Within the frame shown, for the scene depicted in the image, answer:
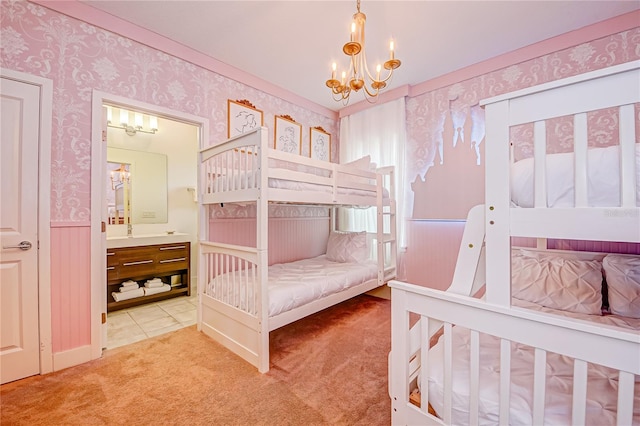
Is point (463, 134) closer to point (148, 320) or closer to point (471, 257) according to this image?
point (471, 257)

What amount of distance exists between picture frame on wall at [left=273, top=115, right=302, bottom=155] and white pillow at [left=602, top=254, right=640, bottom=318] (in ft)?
10.3

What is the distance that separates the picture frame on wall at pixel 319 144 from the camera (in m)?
3.79

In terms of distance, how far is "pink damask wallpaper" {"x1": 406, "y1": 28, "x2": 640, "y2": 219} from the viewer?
88.0 inches

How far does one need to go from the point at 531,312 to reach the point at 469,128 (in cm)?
258

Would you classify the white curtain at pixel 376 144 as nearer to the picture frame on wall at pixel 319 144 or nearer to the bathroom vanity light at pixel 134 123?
the picture frame on wall at pixel 319 144

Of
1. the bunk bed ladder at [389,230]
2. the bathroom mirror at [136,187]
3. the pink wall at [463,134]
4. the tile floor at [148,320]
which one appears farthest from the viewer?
the bathroom mirror at [136,187]

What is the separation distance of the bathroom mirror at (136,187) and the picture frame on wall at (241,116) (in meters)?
1.63

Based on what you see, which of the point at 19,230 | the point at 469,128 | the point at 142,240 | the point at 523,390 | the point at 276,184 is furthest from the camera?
the point at 142,240

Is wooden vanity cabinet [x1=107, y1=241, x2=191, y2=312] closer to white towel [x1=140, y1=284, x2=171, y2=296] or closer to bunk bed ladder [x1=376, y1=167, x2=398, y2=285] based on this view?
white towel [x1=140, y1=284, x2=171, y2=296]

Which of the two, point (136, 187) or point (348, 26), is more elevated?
point (348, 26)

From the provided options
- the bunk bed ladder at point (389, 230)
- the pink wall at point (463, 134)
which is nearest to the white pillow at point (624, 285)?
the pink wall at point (463, 134)

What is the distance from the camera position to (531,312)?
86 cm

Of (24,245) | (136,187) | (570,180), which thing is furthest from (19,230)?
(570,180)

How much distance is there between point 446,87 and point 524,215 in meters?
2.75
